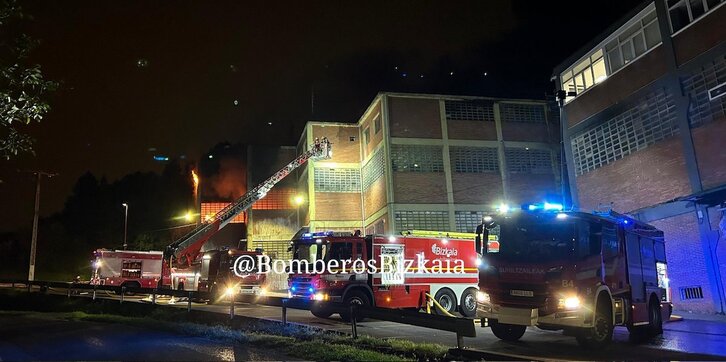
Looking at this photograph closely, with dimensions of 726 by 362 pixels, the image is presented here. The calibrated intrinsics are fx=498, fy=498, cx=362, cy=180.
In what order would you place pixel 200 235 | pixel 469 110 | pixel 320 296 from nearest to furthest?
pixel 320 296, pixel 200 235, pixel 469 110

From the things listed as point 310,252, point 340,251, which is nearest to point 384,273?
point 340,251

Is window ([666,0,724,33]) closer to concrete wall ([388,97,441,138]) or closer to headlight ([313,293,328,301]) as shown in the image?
headlight ([313,293,328,301])

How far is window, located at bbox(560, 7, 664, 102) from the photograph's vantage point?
64.6 ft

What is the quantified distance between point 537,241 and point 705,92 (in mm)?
11185

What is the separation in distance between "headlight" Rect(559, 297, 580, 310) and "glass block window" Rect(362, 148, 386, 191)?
2299 cm

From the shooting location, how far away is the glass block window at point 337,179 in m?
37.7

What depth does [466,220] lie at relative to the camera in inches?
1276

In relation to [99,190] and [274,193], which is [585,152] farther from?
[99,190]

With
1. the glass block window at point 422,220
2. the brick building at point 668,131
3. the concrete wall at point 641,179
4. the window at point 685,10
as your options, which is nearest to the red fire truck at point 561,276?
the brick building at point 668,131

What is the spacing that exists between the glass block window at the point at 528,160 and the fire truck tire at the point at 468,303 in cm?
1687

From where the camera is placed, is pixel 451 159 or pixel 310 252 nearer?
pixel 310 252

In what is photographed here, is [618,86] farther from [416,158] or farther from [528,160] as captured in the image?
[416,158]

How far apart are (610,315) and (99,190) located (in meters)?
78.7

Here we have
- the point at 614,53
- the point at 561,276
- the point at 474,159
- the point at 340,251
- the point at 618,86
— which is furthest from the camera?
the point at 474,159
